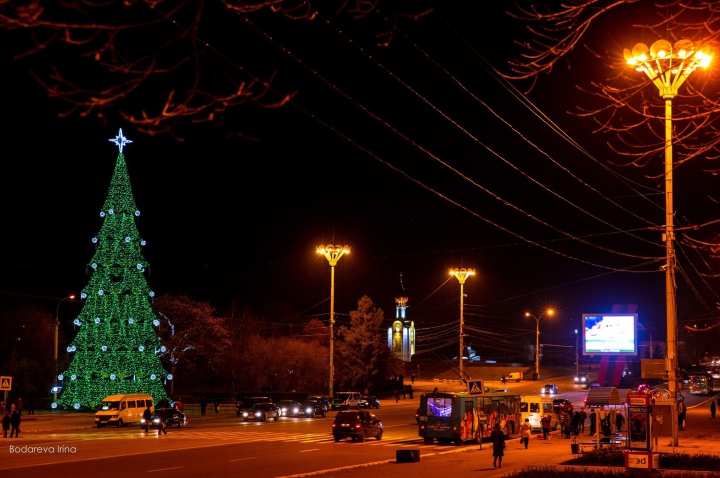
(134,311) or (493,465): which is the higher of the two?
(134,311)

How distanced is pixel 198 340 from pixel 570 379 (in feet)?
193

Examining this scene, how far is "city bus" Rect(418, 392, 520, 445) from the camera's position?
117 ft

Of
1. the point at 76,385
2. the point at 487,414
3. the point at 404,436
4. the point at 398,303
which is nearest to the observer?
the point at 487,414

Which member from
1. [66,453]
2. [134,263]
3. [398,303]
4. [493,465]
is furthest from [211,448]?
[398,303]

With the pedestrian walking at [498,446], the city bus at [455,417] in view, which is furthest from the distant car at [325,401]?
the pedestrian walking at [498,446]

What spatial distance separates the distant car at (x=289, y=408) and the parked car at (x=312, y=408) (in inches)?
14.9

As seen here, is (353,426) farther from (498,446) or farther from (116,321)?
(116,321)

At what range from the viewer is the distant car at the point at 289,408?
5559 cm

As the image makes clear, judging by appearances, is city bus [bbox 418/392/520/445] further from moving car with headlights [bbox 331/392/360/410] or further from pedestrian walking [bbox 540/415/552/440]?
moving car with headlights [bbox 331/392/360/410]

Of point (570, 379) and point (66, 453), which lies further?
point (570, 379)

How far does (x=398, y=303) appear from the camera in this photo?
150750 mm

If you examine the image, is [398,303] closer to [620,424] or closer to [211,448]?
[620,424]

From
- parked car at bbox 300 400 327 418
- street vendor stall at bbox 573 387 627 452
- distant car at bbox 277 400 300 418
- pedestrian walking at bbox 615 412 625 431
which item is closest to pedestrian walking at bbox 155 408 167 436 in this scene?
distant car at bbox 277 400 300 418

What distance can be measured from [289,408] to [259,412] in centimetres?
450
